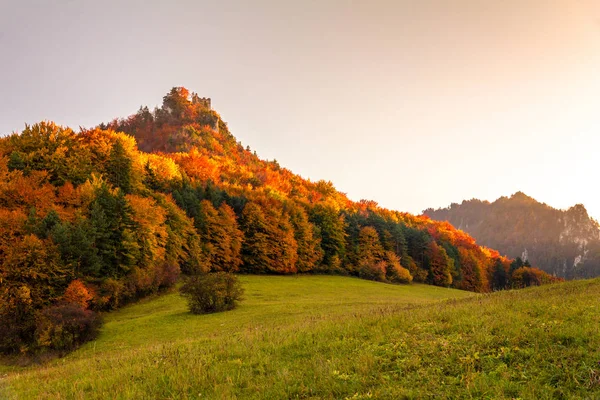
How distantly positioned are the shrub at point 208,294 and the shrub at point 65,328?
7.82m

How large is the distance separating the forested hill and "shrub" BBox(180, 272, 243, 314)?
9.33 metres

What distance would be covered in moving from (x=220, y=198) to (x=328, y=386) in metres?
68.4

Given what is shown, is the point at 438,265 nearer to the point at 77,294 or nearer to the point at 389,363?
the point at 77,294

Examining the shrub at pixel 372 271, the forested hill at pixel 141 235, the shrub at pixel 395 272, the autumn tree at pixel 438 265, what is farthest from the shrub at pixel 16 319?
the autumn tree at pixel 438 265

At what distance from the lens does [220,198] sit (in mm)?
74000

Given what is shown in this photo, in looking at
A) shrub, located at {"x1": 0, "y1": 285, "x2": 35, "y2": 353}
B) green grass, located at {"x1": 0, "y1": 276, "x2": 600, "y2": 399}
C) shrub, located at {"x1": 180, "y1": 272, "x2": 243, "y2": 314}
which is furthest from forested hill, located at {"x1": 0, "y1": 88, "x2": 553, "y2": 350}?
green grass, located at {"x1": 0, "y1": 276, "x2": 600, "y2": 399}

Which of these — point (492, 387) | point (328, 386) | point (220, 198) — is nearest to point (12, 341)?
point (328, 386)

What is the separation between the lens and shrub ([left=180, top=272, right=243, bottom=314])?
33.3 m

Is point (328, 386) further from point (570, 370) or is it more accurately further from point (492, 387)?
point (570, 370)

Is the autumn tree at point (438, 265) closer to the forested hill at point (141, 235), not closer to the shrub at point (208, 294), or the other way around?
the forested hill at point (141, 235)

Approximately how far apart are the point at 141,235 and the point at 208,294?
19.4 metres

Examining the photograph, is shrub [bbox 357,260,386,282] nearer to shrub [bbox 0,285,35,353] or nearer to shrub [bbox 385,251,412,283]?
shrub [bbox 385,251,412,283]

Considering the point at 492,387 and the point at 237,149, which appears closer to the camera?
the point at 492,387

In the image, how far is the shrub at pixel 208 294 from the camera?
33.3m
